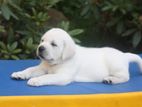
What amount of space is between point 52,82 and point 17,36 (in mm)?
1322

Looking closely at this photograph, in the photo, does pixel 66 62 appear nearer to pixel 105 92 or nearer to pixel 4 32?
pixel 105 92

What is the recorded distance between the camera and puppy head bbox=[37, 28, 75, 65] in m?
2.46

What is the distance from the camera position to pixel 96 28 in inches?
165

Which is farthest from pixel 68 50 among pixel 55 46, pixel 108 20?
pixel 108 20

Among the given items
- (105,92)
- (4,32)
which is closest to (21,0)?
(4,32)

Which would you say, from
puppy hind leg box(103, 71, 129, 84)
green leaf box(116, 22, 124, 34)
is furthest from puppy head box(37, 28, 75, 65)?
green leaf box(116, 22, 124, 34)

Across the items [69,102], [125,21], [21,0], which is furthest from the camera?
[125,21]

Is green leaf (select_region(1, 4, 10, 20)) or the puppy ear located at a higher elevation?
green leaf (select_region(1, 4, 10, 20))

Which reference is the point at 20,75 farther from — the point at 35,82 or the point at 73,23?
the point at 73,23

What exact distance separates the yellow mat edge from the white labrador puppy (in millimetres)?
112

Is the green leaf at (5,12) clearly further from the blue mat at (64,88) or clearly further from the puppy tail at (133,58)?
the puppy tail at (133,58)

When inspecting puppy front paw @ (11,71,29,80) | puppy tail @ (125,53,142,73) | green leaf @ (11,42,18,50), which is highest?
green leaf @ (11,42,18,50)

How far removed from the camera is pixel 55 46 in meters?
2.48

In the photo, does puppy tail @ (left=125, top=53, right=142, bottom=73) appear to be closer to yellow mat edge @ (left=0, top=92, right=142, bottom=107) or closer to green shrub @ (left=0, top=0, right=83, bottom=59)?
yellow mat edge @ (left=0, top=92, right=142, bottom=107)
